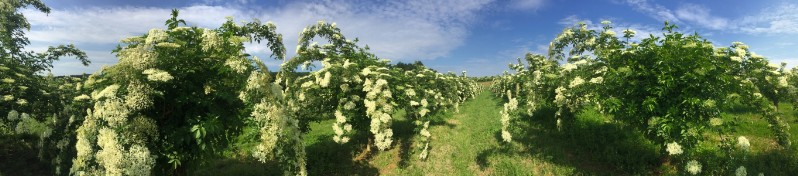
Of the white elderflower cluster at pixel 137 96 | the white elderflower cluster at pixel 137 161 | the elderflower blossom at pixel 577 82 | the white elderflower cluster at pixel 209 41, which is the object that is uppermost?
the white elderflower cluster at pixel 209 41

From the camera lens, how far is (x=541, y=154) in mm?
12852

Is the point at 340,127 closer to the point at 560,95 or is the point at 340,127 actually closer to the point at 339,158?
the point at 339,158

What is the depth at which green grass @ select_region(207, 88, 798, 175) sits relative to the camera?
427 inches

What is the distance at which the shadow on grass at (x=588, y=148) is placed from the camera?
1130cm

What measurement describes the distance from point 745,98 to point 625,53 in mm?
3396

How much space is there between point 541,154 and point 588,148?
1802 millimetres

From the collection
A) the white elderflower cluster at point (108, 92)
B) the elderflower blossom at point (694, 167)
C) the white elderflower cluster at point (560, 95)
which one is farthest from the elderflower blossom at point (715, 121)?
the white elderflower cluster at point (108, 92)

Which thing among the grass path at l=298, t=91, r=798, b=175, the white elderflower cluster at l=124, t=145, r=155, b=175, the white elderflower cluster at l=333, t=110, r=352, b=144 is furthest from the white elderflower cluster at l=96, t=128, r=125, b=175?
the grass path at l=298, t=91, r=798, b=175

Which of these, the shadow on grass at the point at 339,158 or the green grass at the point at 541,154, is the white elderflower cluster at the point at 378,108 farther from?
the shadow on grass at the point at 339,158

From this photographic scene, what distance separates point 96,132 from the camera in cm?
621

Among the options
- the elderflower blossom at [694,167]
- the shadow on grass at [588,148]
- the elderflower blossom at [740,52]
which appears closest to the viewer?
the elderflower blossom at [694,167]

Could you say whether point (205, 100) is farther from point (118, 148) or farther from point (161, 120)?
point (118, 148)

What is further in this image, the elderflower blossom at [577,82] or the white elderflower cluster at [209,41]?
the elderflower blossom at [577,82]

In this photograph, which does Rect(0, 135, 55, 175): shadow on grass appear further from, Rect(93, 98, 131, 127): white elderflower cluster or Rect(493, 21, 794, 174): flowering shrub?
Rect(493, 21, 794, 174): flowering shrub
